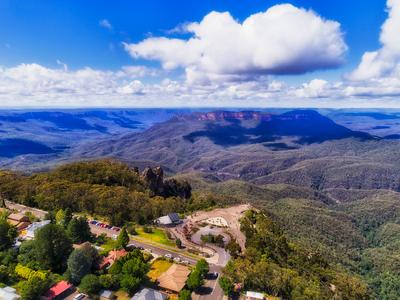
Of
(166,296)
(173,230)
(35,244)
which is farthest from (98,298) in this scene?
(173,230)

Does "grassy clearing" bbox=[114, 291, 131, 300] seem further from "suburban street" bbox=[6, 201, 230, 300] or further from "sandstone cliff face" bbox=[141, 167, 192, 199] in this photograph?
"sandstone cliff face" bbox=[141, 167, 192, 199]

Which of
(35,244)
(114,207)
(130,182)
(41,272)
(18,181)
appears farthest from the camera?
(130,182)

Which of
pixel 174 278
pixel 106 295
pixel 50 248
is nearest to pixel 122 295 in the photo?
pixel 106 295

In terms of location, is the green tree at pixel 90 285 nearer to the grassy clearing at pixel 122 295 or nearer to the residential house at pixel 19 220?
the grassy clearing at pixel 122 295

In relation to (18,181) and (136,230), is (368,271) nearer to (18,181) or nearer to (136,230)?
(136,230)

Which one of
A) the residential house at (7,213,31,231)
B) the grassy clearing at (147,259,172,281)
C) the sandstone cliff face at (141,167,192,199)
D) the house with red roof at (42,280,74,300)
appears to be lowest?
the sandstone cliff face at (141,167,192,199)

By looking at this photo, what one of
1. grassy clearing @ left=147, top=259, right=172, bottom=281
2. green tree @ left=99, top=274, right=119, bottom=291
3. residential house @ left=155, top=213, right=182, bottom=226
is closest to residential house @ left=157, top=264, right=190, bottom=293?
grassy clearing @ left=147, top=259, right=172, bottom=281
